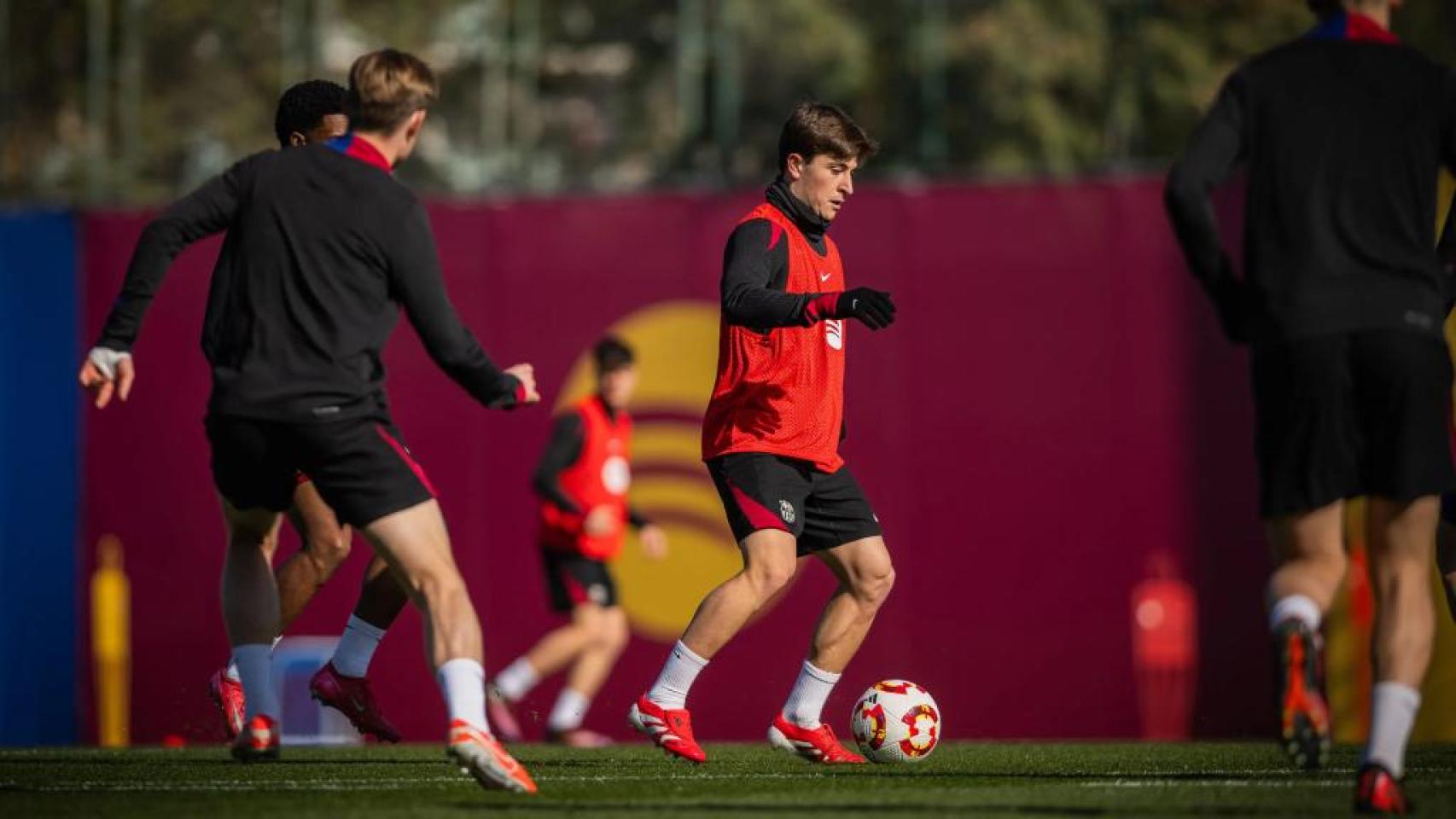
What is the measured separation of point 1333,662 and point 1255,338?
810cm

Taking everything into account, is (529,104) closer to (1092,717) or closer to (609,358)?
(609,358)

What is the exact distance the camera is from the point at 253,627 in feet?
24.7

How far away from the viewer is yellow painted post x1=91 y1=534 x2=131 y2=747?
15.0 meters

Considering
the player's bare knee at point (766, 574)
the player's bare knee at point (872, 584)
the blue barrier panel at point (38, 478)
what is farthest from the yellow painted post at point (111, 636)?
the player's bare knee at point (766, 574)

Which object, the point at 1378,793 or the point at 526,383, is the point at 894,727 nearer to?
the point at 526,383

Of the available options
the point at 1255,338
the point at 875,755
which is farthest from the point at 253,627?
the point at 1255,338

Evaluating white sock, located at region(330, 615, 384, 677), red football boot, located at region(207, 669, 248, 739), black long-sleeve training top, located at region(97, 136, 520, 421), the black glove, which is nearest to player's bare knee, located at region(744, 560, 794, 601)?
the black glove

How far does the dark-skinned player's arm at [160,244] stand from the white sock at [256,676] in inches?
50.6

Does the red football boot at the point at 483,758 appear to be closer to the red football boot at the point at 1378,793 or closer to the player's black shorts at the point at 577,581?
the red football boot at the point at 1378,793

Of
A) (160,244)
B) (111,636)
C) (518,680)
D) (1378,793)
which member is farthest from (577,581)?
(1378,793)

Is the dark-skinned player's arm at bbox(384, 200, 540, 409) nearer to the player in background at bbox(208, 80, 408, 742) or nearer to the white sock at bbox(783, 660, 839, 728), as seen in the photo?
the player in background at bbox(208, 80, 408, 742)

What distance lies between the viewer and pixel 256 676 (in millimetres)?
7504

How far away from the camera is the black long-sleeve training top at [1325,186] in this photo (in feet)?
18.8

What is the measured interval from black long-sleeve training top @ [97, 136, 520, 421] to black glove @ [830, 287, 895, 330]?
1.08m
